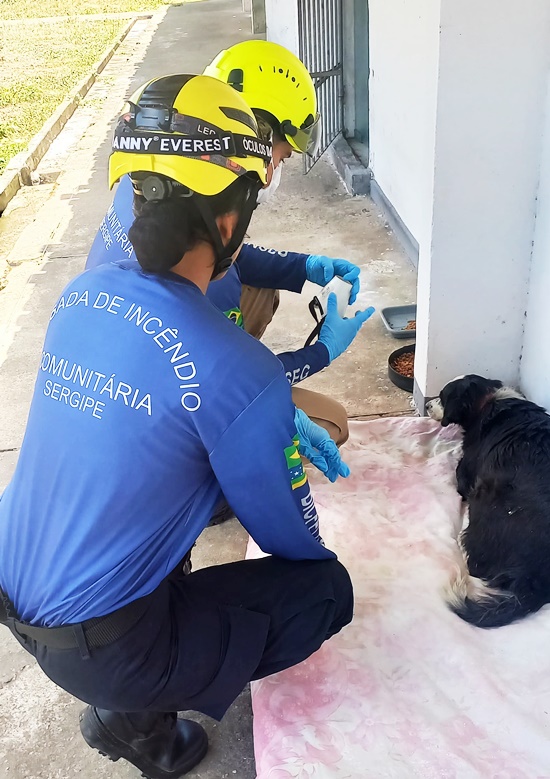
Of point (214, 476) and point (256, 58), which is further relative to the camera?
point (256, 58)

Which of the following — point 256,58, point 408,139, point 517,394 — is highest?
point 256,58

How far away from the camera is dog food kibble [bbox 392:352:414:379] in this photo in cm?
357

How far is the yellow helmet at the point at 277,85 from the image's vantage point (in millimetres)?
2520

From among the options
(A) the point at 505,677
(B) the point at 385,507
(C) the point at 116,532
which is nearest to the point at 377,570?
(B) the point at 385,507

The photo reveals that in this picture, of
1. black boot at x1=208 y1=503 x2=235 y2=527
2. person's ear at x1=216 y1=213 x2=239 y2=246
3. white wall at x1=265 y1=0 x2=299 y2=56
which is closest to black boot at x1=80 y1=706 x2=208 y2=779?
black boot at x1=208 y1=503 x2=235 y2=527

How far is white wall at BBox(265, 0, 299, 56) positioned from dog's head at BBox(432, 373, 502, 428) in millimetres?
4593

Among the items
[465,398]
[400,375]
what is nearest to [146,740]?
[465,398]

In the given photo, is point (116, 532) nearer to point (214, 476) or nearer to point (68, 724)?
point (214, 476)

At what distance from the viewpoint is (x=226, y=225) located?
1.71 metres

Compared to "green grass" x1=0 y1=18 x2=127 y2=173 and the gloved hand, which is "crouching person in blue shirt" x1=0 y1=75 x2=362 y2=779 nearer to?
the gloved hand

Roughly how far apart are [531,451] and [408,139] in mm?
2685

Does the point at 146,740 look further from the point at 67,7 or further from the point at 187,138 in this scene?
the point at 67,7

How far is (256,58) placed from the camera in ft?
8.46

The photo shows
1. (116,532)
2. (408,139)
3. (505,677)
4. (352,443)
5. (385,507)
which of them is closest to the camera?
(116,532)
